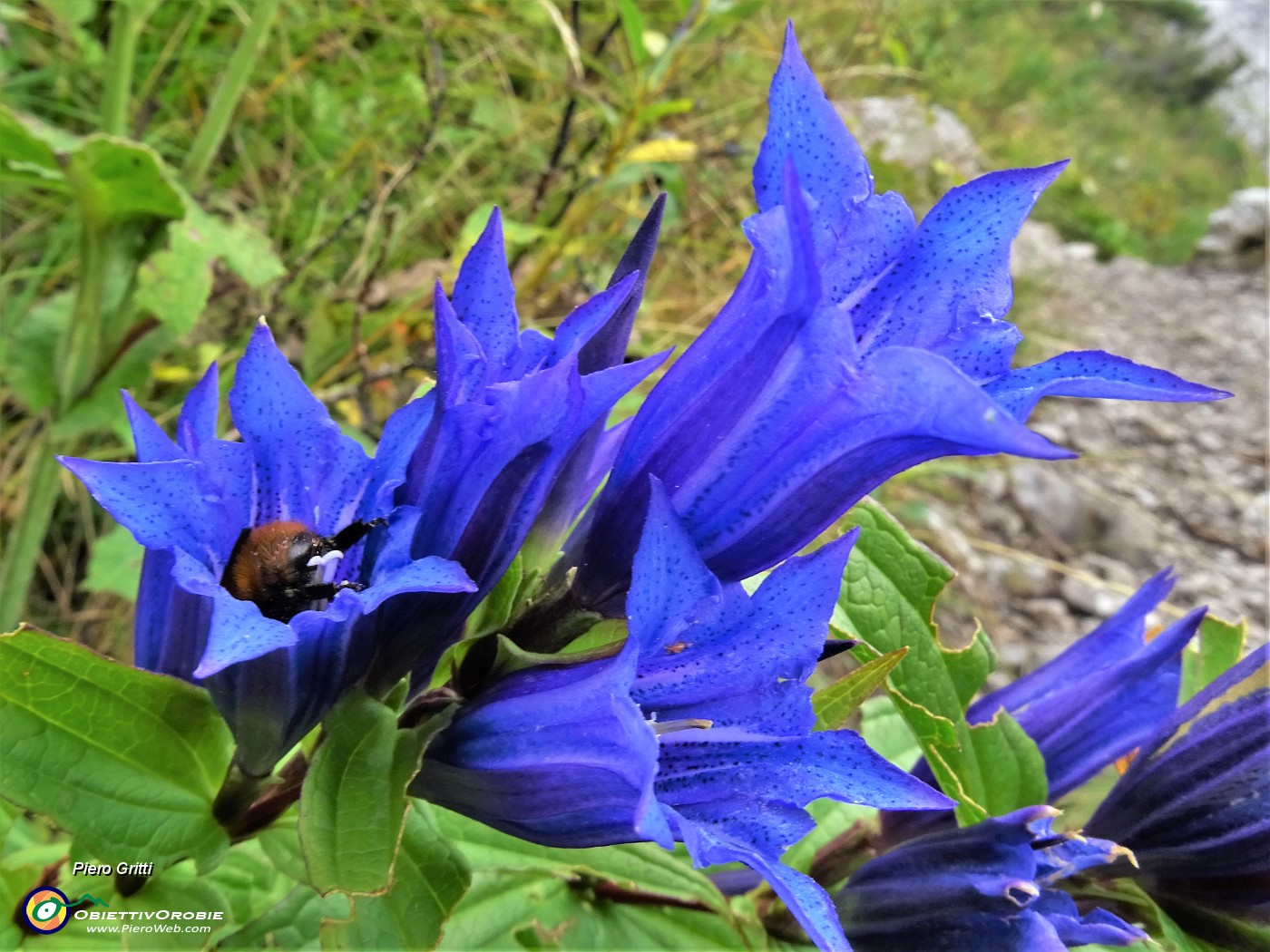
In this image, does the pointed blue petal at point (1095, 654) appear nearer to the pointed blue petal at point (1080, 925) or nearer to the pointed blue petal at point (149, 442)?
the pointed blue petal at point (1080, 925)

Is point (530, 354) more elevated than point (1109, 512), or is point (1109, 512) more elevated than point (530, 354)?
point (530, 354)

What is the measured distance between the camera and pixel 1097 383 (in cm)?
60

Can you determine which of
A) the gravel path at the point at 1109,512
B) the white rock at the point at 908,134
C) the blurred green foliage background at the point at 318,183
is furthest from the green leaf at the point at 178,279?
the white rock at the point at 908,134

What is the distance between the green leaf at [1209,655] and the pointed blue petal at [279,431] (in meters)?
0.87

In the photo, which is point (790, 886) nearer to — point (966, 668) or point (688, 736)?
point (688, 736)

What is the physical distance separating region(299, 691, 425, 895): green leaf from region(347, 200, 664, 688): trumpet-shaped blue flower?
1.9 inches

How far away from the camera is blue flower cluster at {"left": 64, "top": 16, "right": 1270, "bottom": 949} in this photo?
59 centimetres

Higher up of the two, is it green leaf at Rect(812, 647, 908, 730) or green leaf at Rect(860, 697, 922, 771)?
green leaf at Rect(812, 647, 908, 730)

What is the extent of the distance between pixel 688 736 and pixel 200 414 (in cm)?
44

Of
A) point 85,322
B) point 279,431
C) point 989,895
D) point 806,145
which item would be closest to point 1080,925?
point 989,895

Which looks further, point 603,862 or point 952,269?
point 603,862

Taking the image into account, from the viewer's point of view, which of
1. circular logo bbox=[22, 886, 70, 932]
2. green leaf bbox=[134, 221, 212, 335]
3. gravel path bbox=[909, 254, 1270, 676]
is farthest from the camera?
gravel path bbox=[909, 254, 1270, 676]

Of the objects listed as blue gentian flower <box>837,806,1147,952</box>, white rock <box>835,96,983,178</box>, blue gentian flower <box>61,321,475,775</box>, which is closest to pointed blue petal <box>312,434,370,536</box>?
blue gentian flower <box>61,321,475,775</box>

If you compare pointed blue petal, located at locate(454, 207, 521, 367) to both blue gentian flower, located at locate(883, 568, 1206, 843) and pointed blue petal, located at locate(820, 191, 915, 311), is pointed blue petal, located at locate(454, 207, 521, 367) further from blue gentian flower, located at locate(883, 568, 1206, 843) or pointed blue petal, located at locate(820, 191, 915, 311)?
blue gentian flower, located at locate(883, 568, 1206, 843)
